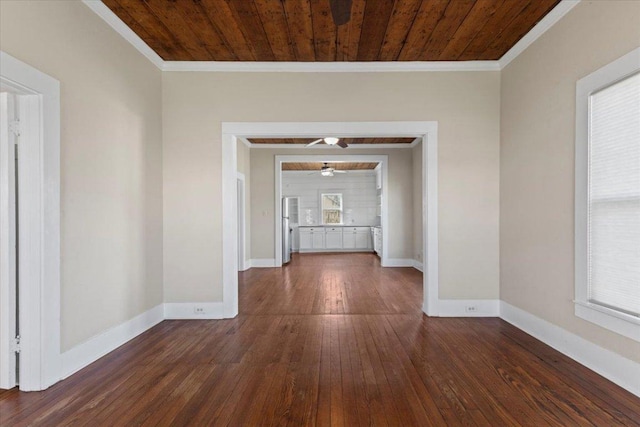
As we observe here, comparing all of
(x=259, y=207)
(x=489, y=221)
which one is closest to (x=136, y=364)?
(x=489, y=221)

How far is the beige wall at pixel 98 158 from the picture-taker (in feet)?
7.16

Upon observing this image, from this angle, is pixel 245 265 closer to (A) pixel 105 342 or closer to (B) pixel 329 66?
(A) pixel 105 342

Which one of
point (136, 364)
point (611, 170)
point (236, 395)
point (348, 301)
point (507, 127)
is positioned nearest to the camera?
point (236, 395)

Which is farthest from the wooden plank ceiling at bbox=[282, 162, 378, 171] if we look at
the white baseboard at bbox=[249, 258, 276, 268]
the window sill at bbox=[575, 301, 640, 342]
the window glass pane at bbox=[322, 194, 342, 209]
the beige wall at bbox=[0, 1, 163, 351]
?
the window sill at bbox=[575, 301, 640, 342]

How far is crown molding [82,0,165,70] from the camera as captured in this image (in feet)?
8.30

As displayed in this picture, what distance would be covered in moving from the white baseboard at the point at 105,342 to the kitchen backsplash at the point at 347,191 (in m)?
7.50

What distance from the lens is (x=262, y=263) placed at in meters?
7.03

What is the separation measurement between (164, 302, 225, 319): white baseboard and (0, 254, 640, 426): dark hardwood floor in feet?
0.35

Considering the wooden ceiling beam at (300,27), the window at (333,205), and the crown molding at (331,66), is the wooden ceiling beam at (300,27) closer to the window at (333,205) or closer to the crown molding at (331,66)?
the crown molding at (331,66)

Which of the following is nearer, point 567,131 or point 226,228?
point 567,131

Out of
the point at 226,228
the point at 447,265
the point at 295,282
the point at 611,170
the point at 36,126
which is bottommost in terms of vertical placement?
the point at 295,282

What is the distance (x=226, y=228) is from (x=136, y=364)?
1.54m

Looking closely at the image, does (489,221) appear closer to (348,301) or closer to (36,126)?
(348,301)

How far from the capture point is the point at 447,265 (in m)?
3.60
